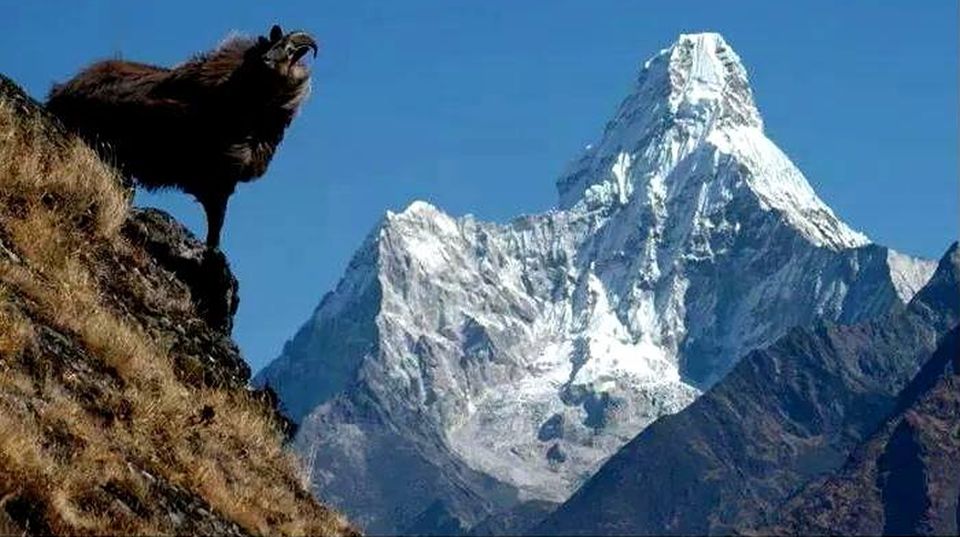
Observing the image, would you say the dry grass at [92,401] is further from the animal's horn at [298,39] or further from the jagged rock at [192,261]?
the animal's horn at [298,39]

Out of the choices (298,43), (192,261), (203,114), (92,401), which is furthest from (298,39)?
(92,401)

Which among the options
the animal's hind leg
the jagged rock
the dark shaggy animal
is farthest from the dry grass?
the animal's hind leg

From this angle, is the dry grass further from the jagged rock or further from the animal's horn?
the animal's horn

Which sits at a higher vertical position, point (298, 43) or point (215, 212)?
point (298, 43)

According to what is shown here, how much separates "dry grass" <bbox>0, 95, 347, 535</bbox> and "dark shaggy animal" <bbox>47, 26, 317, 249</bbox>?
1.89 metres

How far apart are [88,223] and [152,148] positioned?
10.0ft

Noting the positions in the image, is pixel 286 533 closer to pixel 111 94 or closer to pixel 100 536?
pixel 100 536

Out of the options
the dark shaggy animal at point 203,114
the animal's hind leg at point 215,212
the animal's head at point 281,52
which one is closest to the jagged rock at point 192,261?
the animal's hind leg at point 215,212

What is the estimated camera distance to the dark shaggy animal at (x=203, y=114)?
15.3m

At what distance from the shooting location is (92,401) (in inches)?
388

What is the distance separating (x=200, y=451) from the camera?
1077 centimetres

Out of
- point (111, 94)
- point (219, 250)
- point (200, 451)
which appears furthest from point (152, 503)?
point (111, 94)

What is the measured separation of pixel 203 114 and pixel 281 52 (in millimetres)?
1020

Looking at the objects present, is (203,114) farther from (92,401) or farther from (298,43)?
(92,401)
